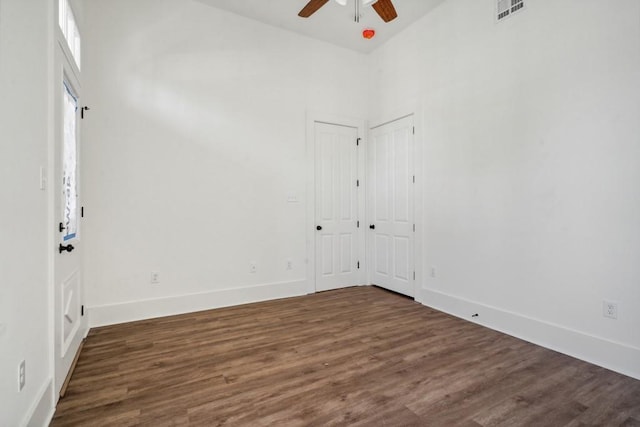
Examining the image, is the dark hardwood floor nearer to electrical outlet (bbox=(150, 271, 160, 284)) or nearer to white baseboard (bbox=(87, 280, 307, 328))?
white baseboard (bbox=(87, 280, 307, 328))

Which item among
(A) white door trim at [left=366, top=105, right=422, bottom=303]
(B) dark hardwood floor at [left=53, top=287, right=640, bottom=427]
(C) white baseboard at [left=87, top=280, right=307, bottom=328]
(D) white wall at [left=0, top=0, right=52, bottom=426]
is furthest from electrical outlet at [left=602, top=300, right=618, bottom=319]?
(D) white wall at [left=0, top=0, right=52, bottom=426]

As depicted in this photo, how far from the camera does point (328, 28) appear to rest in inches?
164

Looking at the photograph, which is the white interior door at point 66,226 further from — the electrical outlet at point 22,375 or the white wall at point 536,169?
the white wall at point 536,169

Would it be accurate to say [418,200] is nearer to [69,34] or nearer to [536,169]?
[536,169]

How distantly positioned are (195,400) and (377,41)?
480 cm

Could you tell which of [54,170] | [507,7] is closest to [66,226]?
[54,170]

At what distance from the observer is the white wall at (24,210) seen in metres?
1.28

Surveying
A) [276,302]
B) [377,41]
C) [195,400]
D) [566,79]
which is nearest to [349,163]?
[377,41]

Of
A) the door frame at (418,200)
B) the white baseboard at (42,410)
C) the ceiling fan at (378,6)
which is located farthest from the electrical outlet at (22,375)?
the door frame at (418,200)

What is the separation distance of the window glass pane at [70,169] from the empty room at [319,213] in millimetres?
44

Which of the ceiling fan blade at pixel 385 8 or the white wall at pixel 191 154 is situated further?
the white wall at pixel 191 154

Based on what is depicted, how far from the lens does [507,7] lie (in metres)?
3.00

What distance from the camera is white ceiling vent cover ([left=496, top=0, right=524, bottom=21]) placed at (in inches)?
114

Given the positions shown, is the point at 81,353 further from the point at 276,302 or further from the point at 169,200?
the point at 276,302
